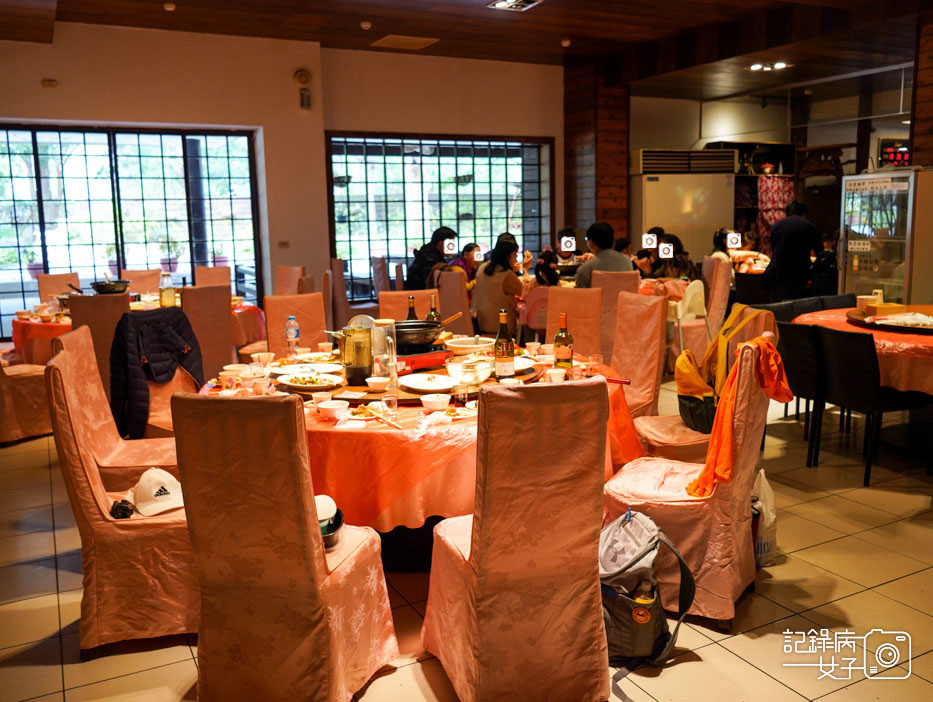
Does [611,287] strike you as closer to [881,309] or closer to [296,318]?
[881,309]

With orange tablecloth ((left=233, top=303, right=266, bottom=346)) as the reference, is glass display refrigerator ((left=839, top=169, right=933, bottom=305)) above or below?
above

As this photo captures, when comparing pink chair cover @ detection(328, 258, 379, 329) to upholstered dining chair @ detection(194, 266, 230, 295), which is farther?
upholstered dining chair @ detection(194, 266, 230, 295)

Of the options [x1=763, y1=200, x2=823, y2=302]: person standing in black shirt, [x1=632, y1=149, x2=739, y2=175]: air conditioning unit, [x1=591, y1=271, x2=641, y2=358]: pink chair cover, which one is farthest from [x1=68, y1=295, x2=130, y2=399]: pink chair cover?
[x1=632, y1=149, x2=739, y2=175]: air conditioning unit

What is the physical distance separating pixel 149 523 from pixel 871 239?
6372 millimetres

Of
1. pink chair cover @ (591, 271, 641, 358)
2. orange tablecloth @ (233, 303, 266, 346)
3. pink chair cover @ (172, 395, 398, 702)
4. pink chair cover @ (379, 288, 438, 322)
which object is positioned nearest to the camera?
pink chair cover @ (172, 395, 398, 702)

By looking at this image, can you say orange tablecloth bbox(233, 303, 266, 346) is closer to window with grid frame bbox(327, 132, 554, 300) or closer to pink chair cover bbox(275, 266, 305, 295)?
pink chair cover bbox(275, 266, 305, 295)

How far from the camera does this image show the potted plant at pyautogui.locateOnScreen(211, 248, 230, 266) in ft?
28.5


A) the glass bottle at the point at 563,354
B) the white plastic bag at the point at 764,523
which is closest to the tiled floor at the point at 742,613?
the white plastic bag at the point at 764,523

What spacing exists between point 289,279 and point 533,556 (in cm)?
526

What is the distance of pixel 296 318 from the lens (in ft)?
15.5

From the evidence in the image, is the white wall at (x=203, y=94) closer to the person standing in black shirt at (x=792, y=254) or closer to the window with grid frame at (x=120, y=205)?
the window with grid frame at (x=120, y=205)

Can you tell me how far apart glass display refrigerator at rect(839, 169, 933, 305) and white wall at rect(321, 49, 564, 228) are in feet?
13.1

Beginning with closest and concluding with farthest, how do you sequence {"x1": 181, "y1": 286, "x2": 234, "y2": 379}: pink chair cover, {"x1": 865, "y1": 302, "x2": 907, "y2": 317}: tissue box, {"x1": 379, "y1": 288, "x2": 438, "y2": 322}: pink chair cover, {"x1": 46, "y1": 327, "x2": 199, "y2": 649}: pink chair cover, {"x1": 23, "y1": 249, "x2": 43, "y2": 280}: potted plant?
1. {"x1": 46, "y1": 327, "x2": 199, "y2": 649}: pink chair cover
2. {"x1": 865, "y1": 302, "x2": 907, "y2": 317}: tissue box
3. {"x1": 379, "y1": 288, "x2": 438, "y2": 322}: pink chair cover
4. {"x1": 181, "y1": 286, "x2": 234, "y2": 379}: pink chair cover
5. {"x1": 23, "y1": 249, "x2": 43, "y2": 280}: potted plant

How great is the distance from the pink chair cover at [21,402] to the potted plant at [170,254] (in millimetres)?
3328
